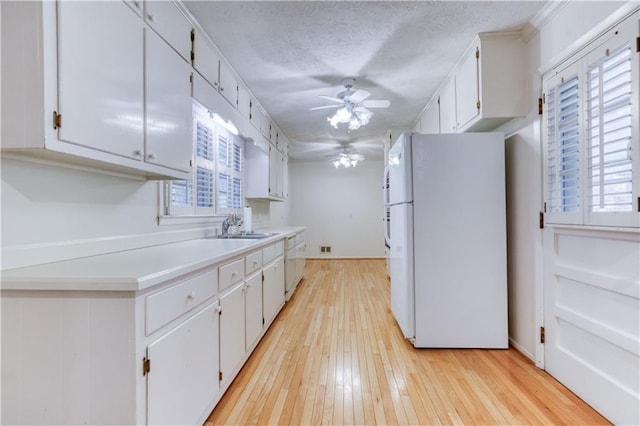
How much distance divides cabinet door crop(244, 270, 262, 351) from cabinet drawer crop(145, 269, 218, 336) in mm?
594

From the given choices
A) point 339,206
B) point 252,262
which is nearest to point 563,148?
point 252,262

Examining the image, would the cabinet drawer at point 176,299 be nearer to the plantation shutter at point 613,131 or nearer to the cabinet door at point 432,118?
the plantation shutter at point 613,131

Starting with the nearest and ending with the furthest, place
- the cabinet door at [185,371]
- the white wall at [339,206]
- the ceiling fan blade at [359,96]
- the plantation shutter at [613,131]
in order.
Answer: the cabinet door at [185,371], the plantation shutter at [613,131], the ceiling fan blade at [359,96], the white wall at [339,206]

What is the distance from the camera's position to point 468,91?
2.54m

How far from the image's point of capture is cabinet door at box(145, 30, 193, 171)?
5.07 feet

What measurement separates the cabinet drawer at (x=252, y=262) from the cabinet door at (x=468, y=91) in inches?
84.6

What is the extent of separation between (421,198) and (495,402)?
143 cm

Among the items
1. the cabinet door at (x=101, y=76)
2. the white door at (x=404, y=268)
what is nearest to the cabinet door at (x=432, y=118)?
the white door at (x=404, y=268)

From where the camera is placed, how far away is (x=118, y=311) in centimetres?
102

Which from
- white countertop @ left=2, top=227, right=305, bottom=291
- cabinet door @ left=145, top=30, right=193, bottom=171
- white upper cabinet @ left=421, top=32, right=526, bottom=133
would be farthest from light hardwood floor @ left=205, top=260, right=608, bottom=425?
white upper cabinet @ left=421, top=32, right=526, bottom=133

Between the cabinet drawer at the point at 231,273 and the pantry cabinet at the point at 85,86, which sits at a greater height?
the pantry cabinet at the point at 85,86

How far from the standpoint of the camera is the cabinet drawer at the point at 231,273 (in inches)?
66.7

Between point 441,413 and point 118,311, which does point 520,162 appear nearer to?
point 441,413

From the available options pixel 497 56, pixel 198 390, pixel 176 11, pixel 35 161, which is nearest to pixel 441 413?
pixel 198 390
